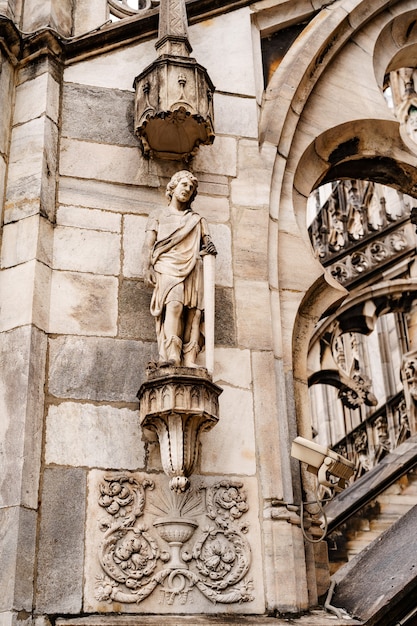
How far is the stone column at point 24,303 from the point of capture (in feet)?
18.1

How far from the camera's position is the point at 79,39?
23.4ft

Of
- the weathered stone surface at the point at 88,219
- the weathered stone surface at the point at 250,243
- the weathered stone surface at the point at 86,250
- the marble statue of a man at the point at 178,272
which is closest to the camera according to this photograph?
the marble statue of a man at the point at 178,272

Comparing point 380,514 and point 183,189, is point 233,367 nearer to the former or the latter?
point 183,189

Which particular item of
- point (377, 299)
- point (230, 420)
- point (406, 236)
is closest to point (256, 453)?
point (230, 420)

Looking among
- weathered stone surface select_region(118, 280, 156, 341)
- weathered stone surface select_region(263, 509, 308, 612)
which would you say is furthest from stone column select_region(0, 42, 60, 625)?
weathered stone surface select_region(263, 509, 308, 612)

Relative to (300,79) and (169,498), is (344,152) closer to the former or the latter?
(300,79)

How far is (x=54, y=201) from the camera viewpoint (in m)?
6.58

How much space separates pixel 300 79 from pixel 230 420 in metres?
2.80

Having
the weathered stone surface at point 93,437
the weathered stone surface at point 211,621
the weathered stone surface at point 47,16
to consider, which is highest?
the weathered stone surface at point 47,16

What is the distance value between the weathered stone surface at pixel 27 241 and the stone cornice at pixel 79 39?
1.37 m

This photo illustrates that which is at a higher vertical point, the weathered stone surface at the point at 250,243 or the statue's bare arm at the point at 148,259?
the weathered stone surface at the point at 250,243

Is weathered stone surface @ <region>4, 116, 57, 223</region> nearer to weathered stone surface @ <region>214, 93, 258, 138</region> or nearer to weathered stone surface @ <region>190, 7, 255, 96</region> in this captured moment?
weathered stone surface @ <region>214, 93, 258, 138</region>

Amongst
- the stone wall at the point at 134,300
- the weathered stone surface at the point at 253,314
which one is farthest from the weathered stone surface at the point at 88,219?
the weathered stone surface at the point at 253,314

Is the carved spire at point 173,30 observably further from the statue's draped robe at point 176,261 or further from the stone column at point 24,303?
the statue's draped robe at point 176,261
